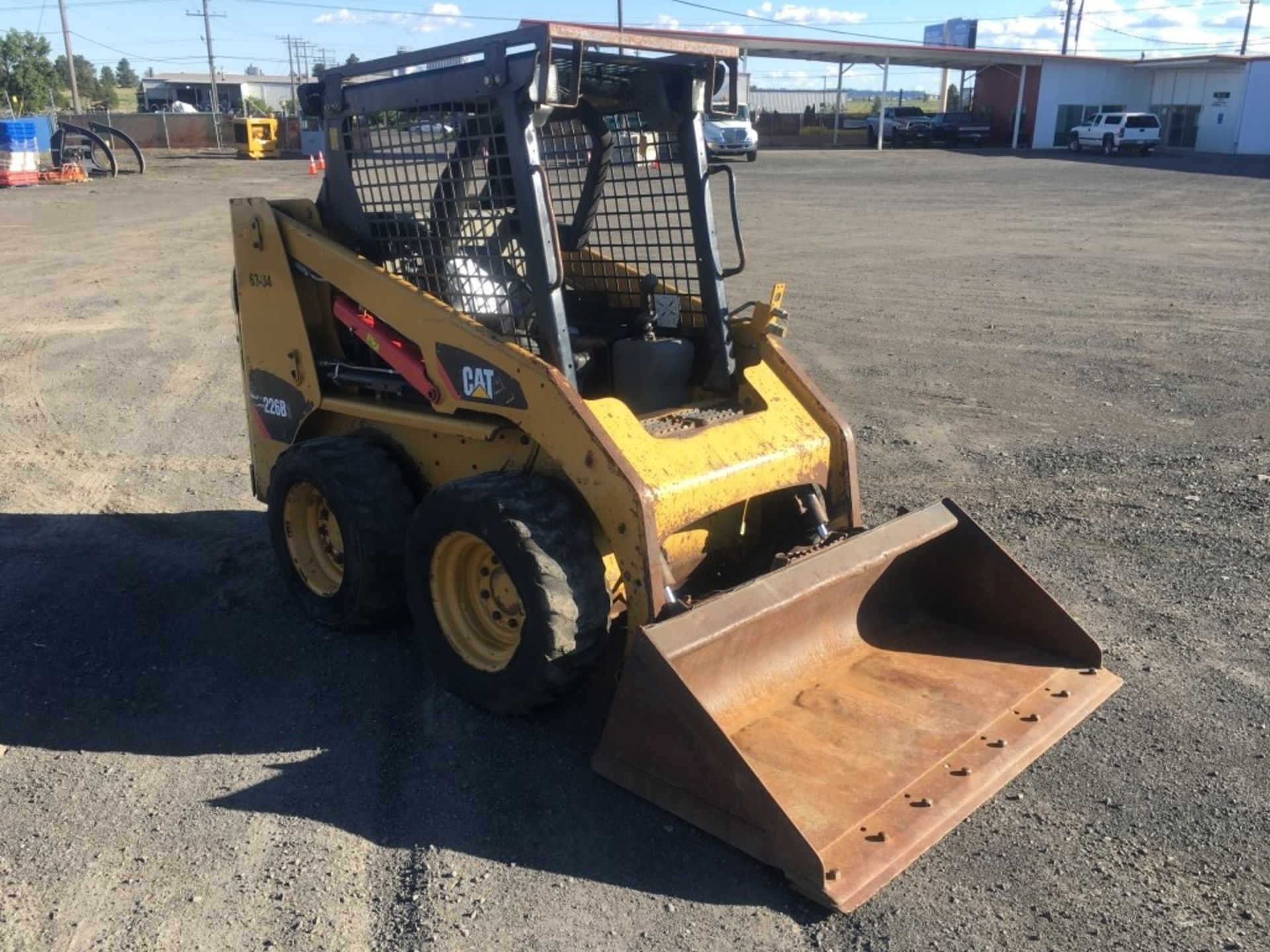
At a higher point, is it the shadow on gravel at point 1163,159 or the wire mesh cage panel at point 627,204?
the wire mesh cage panel at point 627,204

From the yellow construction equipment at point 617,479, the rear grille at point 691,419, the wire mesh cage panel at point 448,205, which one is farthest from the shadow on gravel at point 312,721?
the wire mesh cage panel at point 448,205

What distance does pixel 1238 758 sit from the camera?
385cm

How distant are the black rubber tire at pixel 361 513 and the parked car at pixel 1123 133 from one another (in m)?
43.2

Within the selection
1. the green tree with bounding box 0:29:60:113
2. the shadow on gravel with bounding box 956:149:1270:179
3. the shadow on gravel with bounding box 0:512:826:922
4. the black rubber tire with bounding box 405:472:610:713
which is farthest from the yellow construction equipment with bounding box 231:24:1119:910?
the green tree with bounding box 0:29:60:113

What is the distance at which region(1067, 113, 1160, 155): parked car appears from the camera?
4103cm

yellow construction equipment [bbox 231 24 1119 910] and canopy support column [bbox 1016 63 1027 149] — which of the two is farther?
canopy support column [bbox 1016 63 1027 149]

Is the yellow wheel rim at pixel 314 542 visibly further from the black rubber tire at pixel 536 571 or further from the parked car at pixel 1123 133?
the parked car at pixel 1123 133

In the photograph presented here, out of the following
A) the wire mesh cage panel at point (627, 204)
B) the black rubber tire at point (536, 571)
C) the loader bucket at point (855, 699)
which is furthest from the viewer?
the wire mesh cage panel at point (627, 204)

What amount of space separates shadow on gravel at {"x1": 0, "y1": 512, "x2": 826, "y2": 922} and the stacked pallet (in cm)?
2554

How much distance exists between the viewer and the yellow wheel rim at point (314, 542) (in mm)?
4910

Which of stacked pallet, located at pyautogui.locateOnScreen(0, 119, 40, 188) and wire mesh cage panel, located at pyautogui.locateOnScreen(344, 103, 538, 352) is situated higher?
wire mesh cage panel, located at pyautogui.locateOnScreen(344, 103, 538, 352)

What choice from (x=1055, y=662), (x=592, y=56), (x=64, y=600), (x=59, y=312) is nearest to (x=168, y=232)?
(x=59, y=312)

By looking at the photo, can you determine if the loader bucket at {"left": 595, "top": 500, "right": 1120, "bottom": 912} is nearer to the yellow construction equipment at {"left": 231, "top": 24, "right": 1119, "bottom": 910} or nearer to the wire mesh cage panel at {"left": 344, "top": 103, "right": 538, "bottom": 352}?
the yellow construction equipment at {"left": 231, "top": 24, "right": 1119, "bottom": 910}

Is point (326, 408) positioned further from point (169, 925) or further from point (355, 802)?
point (169, 925)
